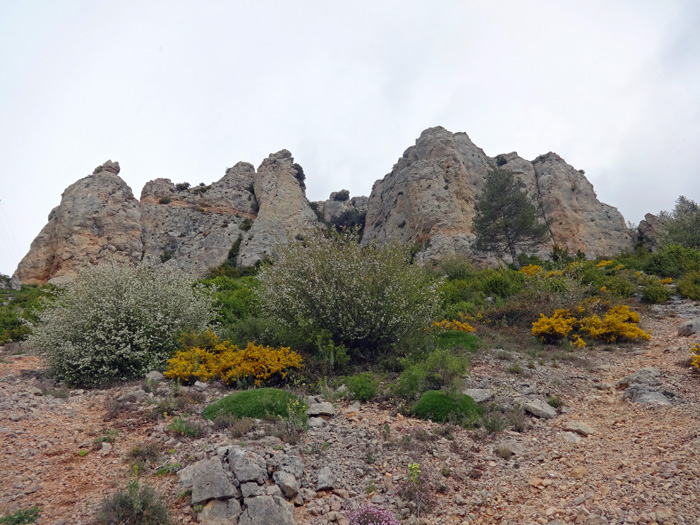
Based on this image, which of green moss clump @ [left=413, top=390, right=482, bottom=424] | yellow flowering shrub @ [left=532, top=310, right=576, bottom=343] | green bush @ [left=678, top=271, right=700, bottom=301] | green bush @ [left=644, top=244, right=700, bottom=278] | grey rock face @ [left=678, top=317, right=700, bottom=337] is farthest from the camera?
green bush @ [left=644, top=244, right=700, bottom=278]

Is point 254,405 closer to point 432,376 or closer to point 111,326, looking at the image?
point 432,376

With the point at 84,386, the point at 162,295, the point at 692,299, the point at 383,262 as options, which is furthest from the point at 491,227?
the point at 84,386

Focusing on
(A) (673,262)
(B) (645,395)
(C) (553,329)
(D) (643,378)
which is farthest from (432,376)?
(A) (673,262)

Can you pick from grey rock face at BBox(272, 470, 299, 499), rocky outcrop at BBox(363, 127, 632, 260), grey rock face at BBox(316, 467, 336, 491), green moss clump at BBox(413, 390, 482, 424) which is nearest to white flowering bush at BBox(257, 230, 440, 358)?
green moss clump at BBox(413, 390, 482, 424)

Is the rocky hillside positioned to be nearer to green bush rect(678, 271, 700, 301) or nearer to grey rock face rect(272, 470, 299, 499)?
green bush rect(678, 271, 700, 301)

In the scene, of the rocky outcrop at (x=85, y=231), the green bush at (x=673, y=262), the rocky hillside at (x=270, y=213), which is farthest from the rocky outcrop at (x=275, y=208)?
the green bush at (x=673, y=262)

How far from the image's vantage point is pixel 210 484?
3.73 meters

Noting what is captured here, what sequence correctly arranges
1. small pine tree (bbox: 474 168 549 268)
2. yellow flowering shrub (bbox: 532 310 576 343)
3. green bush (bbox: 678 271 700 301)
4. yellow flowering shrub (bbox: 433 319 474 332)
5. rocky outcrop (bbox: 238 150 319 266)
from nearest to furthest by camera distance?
yellow flowering shrub (bbox: 532 310 576 343) → yellow flowering shrub (bbox: 433 319 474 332) → green bush (bbox: 678 271 700 301) → small pine tree (bbox: 474 168 549 268) → rocky outcrop (bbox: 238 150 319 266)

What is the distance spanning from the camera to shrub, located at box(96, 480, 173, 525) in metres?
3.28

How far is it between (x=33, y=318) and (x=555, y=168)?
43023 millimetres

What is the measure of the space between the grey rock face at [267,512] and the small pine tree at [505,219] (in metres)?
25.7

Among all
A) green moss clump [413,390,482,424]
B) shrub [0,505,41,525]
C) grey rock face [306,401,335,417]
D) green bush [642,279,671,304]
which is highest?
green bush [642,279,671,304]

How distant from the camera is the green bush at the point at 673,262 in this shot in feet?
50.0

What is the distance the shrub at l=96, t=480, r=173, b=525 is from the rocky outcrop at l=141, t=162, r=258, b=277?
29.7 metres
